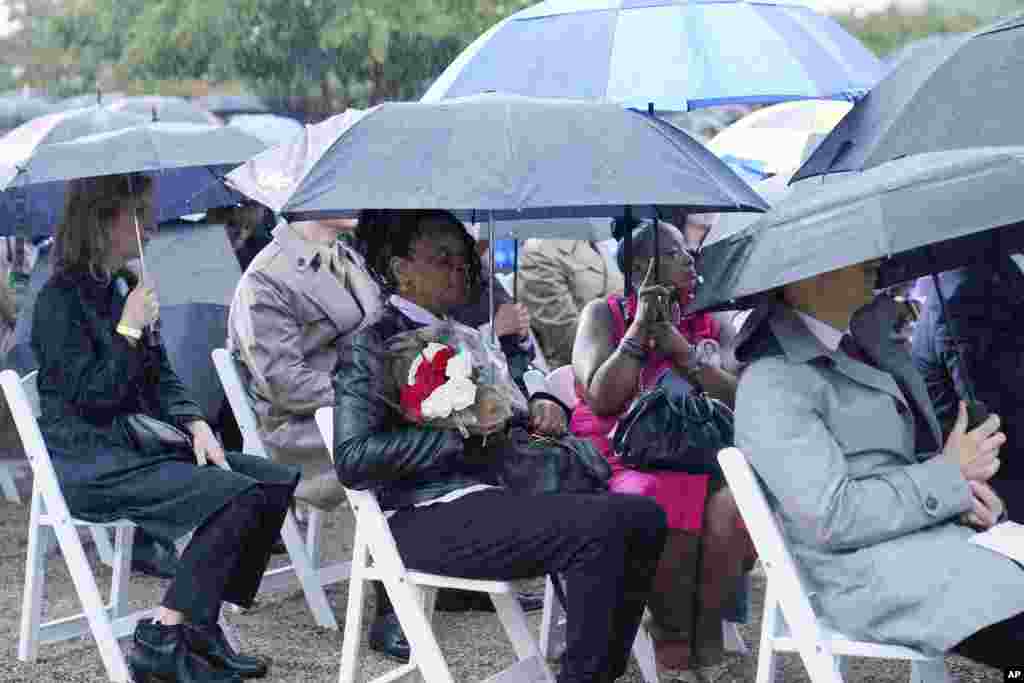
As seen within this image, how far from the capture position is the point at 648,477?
4.96 m

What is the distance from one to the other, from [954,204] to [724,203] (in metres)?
0.68

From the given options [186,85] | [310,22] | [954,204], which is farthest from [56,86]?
[954,204]

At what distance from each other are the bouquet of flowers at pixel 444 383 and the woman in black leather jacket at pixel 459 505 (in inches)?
1.7

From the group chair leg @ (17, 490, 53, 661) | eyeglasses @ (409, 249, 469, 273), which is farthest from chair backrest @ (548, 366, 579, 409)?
chair leg @ (17, 490, 53, 661)

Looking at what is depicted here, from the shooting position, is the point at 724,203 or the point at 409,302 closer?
the point at 724,203

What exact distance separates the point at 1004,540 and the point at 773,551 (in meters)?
0.53

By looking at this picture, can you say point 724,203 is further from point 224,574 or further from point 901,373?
point 224,574

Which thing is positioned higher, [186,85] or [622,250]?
[622,250]

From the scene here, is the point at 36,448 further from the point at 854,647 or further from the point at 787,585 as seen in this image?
the point at 854,647

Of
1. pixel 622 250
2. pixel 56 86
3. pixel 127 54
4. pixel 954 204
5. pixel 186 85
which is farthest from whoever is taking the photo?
pixel 56 86

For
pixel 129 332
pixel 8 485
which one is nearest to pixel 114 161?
pixel 129 332

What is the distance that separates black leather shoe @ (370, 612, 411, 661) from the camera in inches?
214

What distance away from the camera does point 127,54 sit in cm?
2703

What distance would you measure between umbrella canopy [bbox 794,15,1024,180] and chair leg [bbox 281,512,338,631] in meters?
2.34
